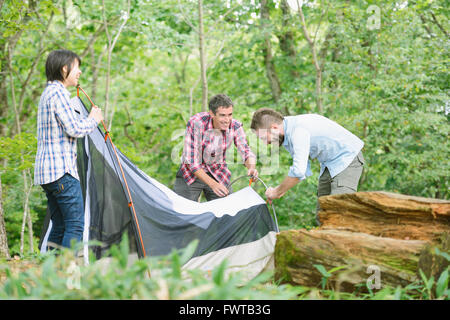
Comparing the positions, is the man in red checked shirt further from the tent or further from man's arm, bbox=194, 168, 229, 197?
the tent

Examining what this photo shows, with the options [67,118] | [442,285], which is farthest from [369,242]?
[67,118]

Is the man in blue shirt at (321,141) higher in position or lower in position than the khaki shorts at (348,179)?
higher

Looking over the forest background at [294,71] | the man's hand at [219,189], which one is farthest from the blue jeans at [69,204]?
the forest background at [294,71]

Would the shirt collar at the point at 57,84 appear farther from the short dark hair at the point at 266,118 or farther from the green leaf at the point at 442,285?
the green leaf at the point at 442,285

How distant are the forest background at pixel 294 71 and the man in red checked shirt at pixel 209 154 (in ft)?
4.41

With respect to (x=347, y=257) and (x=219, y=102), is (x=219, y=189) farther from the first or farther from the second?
(x=347, y=257)

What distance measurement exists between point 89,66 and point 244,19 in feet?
9.54

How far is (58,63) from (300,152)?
168cm

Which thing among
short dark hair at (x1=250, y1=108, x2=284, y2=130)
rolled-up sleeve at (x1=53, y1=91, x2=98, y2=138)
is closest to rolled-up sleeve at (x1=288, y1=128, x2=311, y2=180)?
short dark hair at (x1=250, y1=108, x2=284, y2=130)

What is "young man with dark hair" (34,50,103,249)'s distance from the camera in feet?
8.30

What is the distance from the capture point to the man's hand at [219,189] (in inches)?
137

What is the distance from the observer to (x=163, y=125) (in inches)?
342

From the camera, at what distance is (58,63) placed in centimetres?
259
